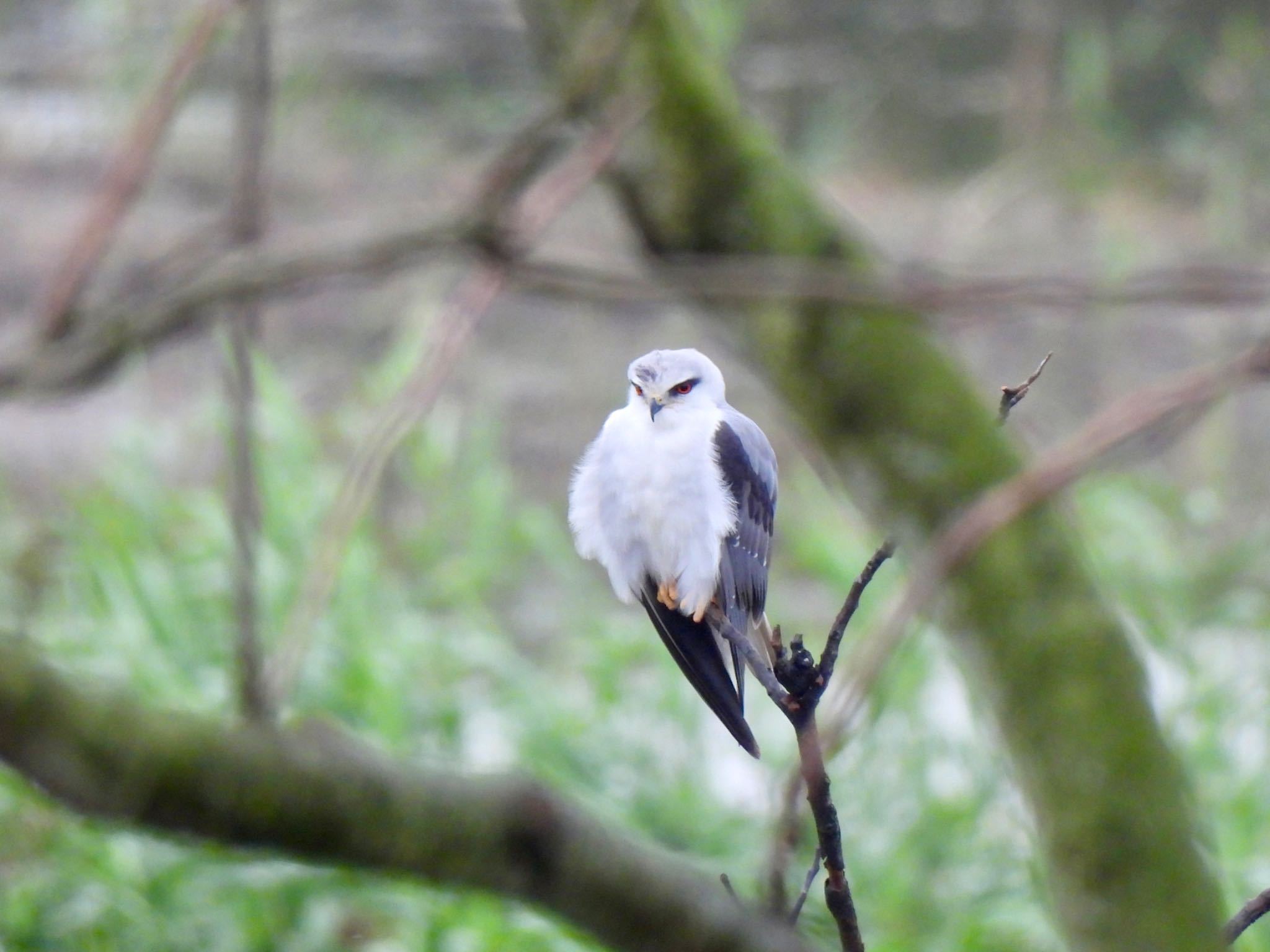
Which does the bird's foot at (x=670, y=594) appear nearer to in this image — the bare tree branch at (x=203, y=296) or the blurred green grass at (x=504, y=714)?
the bare tree branch at (x=203, y=296)

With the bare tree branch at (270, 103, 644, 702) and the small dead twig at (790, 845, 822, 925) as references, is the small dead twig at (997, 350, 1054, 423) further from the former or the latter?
the bare tree branch at (270, 103, 644, 702)

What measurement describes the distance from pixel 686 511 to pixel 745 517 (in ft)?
0.10

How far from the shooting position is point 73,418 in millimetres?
3135

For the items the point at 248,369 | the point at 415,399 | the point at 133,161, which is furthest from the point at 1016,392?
the point at 133,161

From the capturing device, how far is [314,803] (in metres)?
0.80

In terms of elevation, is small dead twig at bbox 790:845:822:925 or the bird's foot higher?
the bird's foot

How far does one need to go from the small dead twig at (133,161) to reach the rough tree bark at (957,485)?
0.47 m

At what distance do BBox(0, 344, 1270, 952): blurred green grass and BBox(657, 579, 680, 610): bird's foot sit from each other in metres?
0.98

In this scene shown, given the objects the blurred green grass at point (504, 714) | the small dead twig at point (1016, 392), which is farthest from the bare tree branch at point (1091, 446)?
the blurred green grass at point (504, 714)

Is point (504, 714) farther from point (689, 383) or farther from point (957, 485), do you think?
point (689, 383)

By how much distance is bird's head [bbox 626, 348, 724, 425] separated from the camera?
0.87ft

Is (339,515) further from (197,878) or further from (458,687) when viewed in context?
(458,687)

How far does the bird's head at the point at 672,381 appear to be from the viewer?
0.87 feet

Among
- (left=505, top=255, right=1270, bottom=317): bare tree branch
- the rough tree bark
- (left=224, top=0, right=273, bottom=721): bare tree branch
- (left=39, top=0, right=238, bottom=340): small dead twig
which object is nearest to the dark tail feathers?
(left=505, top=255, right=1270, bottom=317): bare tree branch
